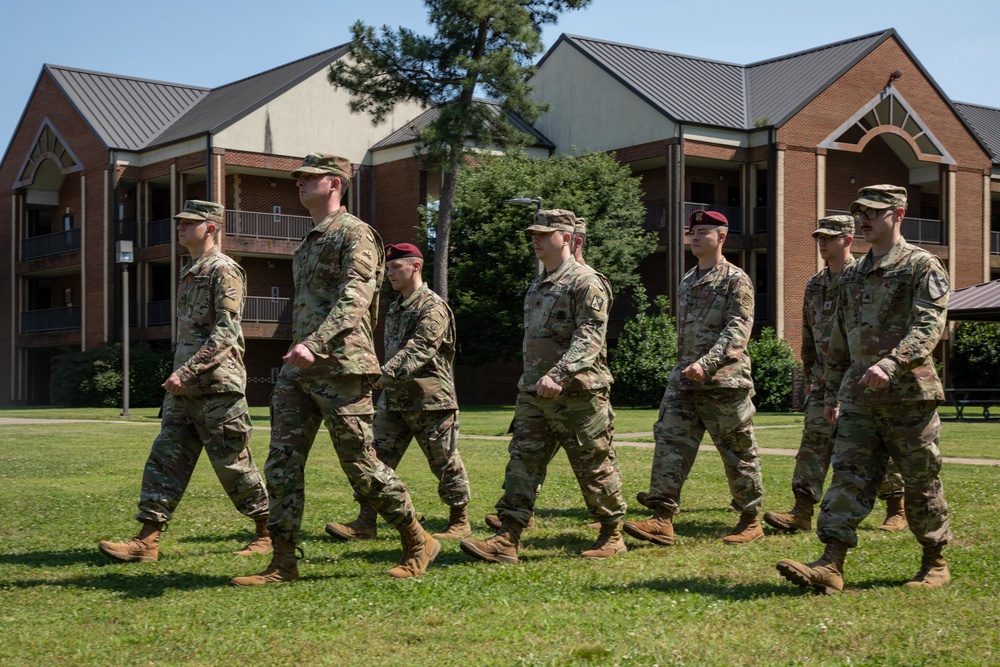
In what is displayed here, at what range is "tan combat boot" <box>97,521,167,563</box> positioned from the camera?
24.0 feet

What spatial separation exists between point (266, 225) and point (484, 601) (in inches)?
1416

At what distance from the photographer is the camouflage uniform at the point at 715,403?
26.9ft

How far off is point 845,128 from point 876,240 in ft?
112

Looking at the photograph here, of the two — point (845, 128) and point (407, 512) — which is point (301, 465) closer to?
point (407, 512)

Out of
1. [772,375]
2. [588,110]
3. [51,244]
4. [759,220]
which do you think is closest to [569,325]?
[772,375]

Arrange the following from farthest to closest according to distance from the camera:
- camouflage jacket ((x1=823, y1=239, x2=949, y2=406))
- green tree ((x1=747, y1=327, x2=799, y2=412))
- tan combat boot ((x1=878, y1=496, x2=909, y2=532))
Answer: green tree ((x1=747, y1=327, x2=799, y2=412)), tan combat boot ((x1=878, y1=496, x2=909, y2=532)), camouflage jacket ((x1=823, y1=239, x2=949, y2=406))

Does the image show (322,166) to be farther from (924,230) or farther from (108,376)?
(924,230)

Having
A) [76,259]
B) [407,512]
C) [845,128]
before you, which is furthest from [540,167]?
[407,512]

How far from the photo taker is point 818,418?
8.98 m

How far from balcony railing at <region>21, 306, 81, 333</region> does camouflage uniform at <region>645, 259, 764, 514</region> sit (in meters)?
40.0

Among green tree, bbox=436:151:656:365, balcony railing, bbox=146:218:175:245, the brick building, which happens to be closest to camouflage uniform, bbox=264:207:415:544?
green tree, bbox=436:151:656:365

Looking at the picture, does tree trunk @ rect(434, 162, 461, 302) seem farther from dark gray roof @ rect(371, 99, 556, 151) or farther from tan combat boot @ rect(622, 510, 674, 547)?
tan combat boot @ rect(622, 510, 674, 547)

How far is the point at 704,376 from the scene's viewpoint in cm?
803

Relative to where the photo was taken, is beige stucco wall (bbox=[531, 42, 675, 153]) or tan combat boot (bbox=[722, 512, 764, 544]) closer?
tan combat boot (bbox=[722, 512, 764, 544])
